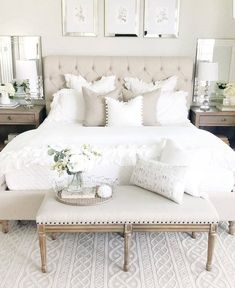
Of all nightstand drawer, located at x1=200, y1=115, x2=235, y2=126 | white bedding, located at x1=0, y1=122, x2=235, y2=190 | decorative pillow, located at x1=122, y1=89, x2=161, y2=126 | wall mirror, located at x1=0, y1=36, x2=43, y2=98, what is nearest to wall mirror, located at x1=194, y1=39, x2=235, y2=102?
nightstand drawer, located at x1=200, y1=115, x2=235, y2=126

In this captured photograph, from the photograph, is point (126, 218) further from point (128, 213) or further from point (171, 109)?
point (171, 109)

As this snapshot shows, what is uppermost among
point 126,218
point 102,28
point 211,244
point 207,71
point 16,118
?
point 102,28

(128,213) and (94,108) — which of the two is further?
(94,108)

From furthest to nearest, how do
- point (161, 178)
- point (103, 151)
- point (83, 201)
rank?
1. point (103, 151)
2. point (161, 178)
3. point (83, 201)

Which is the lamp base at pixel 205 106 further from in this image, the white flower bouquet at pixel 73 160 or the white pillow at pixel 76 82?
the white flower bouquet at pixel 73 160

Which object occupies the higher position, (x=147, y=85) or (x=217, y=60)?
(x=217, y=60)

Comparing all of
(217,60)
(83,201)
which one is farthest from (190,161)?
(217,60)

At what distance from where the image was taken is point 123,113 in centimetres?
389

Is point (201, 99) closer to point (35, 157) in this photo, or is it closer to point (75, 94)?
point (75, 94)

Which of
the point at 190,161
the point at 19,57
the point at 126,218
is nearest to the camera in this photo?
the point at 126,218

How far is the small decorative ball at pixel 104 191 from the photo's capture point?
2.63 m

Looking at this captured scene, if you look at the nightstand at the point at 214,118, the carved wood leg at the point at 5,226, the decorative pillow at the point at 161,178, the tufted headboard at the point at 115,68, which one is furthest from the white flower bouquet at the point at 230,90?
the carved wood leg at the point at 5,226

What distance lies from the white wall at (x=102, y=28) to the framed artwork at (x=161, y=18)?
0.25 feet

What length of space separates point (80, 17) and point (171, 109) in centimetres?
165
